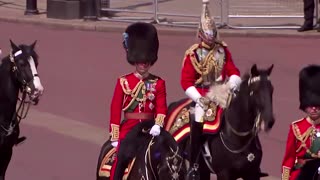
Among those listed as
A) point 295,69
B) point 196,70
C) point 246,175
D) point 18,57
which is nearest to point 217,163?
point 246,175

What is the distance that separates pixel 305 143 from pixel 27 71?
3137mm

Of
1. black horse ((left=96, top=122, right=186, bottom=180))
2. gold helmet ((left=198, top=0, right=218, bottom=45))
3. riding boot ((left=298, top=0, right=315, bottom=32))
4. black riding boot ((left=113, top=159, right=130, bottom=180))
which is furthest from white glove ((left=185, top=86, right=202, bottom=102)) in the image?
riding boot ((left=298, top=0, right=315, bottom=32))

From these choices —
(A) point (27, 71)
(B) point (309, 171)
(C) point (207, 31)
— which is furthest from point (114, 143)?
(B) point (309, 171)

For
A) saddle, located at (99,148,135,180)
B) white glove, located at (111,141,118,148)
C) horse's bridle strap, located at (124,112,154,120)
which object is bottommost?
saddle, located at (99,148,135,180)

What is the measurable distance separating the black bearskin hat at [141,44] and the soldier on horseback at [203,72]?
74 cm

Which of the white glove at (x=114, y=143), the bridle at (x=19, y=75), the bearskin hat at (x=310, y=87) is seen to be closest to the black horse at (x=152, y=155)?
the white glove at (x=114, y=143)

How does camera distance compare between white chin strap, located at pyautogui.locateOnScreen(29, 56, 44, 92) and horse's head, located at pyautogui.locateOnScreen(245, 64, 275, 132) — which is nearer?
horse's head, located at pyautogui.locateOnScreen(245, 64, 275, 132)

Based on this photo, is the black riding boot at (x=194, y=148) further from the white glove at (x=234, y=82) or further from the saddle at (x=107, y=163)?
the saddle at (x=107, y=163)

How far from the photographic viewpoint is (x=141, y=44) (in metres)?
9.30

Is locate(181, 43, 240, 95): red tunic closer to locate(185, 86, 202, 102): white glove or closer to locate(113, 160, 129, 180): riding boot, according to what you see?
locate(185, 86, 202, 102): white glove

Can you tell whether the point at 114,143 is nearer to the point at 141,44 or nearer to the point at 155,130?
the point at 155,130

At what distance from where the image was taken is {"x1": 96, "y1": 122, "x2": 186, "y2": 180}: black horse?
8.73 m

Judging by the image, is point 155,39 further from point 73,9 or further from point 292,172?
point 73,9

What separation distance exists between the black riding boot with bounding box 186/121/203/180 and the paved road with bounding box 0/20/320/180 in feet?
7.60
